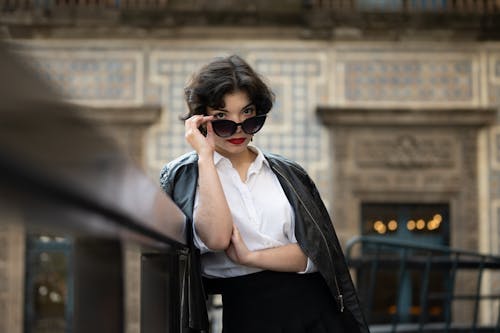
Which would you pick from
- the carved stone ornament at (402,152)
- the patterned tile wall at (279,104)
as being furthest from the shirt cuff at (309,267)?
the carved stone ornament at (402,152)

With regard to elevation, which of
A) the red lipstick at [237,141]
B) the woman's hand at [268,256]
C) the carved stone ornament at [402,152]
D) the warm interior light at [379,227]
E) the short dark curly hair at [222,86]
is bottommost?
the woman's hand at [268,256]

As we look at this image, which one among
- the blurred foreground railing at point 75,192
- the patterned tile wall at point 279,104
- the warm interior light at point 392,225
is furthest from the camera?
the warm interior light at point 392,225

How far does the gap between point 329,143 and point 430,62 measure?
4.58 ft

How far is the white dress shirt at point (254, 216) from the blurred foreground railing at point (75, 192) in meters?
0.74

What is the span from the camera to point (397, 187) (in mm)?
9703

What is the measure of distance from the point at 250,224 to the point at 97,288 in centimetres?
119

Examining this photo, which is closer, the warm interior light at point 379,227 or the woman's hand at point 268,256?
the woman's hand at point 268,256

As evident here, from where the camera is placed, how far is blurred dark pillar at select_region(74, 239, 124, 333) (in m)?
0.69

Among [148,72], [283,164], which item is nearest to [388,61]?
[148,72]

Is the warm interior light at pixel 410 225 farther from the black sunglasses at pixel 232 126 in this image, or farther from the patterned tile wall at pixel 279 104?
the black sunglasses at pixel 232 126

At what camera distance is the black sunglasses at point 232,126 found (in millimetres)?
1890

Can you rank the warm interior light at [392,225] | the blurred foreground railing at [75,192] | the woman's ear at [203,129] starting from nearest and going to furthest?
the blurred foreground railing at [75,192]
the woman's ear at [203,129]
the warm interior light at [392,225]

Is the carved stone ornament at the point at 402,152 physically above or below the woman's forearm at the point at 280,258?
above

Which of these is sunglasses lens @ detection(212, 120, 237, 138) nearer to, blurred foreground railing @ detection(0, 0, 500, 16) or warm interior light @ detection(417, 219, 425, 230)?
blurred foreground railing @ detection(0, 0, 500, 16)
